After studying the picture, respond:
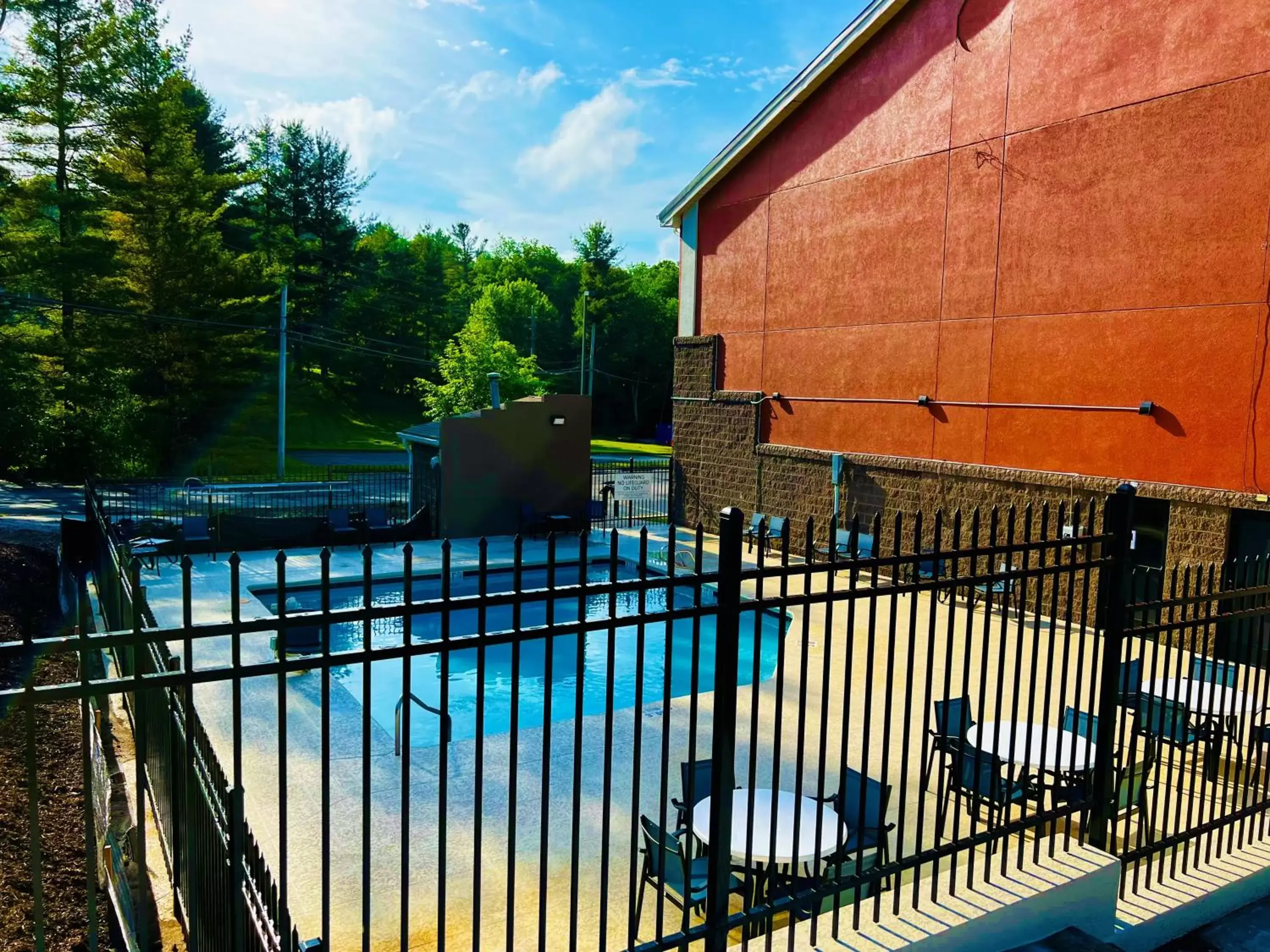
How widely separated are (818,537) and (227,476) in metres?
22.1

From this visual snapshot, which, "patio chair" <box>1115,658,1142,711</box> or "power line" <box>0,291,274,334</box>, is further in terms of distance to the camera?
"power line" <box>0,291,274,334</box>

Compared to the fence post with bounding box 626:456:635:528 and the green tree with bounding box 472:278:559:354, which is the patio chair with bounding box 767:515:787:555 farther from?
the green tree with bounding box 472:278:559:354

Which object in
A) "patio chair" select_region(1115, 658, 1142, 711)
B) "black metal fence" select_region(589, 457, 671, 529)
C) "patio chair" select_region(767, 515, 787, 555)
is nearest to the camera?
"patio chair" select_region(1115, 658, 1142, 711)

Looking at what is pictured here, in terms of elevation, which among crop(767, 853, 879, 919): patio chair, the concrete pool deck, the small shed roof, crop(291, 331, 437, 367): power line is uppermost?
crop(291, 331, 437, 367): power line

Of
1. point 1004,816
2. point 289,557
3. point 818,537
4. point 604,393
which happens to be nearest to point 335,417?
point 604,393

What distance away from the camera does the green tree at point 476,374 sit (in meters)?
38.5

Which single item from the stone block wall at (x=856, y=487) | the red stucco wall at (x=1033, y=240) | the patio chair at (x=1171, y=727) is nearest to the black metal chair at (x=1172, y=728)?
the patio chair at (x=1171, y=727)

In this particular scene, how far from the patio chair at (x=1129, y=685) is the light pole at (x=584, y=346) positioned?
43911mm

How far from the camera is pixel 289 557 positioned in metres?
15.9

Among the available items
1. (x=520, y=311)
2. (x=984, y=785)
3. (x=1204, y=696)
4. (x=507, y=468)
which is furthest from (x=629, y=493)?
(x=520, y=311)

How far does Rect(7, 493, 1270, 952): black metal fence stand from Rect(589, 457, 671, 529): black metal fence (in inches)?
250

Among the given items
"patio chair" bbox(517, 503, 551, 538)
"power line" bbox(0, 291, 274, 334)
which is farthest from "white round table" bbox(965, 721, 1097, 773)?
"power line" bbox(0, 291, 274, 334)

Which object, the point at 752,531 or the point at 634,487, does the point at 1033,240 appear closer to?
the point at 752,531

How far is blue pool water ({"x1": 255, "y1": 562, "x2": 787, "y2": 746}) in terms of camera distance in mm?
9641
